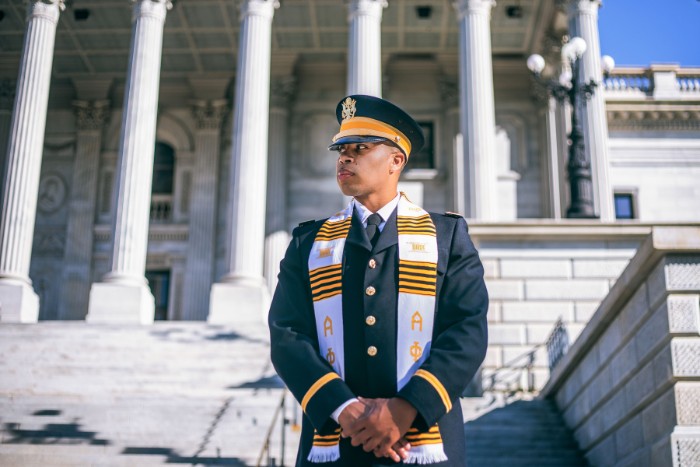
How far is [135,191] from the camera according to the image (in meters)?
25.7

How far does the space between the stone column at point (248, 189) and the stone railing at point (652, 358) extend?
1431 cm

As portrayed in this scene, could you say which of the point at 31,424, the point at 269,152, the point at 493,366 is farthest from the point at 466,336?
the point at 269,152

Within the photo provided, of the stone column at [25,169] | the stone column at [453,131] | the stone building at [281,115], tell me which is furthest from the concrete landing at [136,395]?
the stone column at [453,131]

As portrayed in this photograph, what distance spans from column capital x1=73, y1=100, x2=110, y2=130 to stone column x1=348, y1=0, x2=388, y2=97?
1274 cm

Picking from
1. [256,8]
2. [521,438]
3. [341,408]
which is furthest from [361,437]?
[256,8]

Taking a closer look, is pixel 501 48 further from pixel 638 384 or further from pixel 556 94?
pixel 638 384

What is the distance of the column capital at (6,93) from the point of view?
3481cm

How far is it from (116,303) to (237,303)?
132 inches

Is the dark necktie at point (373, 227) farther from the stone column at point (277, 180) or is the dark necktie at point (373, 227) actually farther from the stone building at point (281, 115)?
the stone column at point (277, 180)

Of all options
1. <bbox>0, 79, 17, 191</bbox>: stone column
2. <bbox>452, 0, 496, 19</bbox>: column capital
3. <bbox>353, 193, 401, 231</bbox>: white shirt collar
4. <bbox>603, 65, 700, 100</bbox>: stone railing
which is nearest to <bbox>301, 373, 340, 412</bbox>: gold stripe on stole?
<bbox>353, 193, 401, 231</bbox>: white shirt collar

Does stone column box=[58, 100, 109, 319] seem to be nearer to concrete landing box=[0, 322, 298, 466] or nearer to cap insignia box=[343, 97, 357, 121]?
concrete landing box=[0, 322, 298, 466]

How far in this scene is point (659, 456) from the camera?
28.0 feet

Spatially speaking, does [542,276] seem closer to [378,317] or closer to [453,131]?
[378,317]

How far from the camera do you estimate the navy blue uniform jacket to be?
4010 mm
